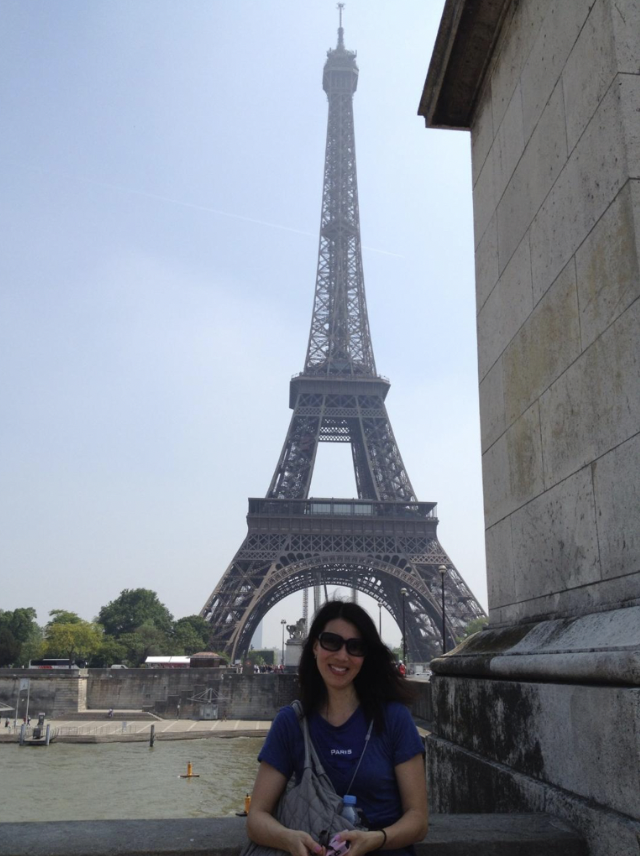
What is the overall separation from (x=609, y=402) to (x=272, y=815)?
8.07ft

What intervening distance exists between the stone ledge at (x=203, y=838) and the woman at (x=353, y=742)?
0.87 ft

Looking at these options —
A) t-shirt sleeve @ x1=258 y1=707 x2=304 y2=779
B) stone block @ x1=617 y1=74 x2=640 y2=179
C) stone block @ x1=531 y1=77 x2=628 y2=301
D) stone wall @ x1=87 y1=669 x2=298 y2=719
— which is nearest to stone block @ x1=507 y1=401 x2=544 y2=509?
stone block @ x1=531 y1=77 x2=628 y2=301

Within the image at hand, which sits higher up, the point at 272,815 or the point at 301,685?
the point at 301,685

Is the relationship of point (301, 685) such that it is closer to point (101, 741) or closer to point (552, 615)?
point (552, 615)

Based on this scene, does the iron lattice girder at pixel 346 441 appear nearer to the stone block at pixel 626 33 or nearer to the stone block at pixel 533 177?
the stone block at pixel 533 177

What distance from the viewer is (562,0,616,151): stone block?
3.93 m

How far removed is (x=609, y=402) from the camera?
375 centimetres

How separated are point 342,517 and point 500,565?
61.3m

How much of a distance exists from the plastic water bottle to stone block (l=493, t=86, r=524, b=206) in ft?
14.3

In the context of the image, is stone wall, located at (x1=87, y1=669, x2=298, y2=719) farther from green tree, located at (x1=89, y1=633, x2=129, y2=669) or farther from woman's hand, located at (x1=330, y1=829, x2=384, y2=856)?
woman's hand, located at (x1=330, y1=829, x2=384, y2=856)

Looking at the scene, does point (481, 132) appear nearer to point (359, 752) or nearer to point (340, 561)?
point (359, 752)

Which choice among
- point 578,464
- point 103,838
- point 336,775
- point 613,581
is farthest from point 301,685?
point 578,464

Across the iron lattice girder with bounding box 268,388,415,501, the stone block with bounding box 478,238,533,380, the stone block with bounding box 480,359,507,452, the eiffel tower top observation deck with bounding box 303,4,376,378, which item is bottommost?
the stone block with bounding box 480,359,507,452

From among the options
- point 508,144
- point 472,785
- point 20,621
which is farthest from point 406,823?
point 20,621
